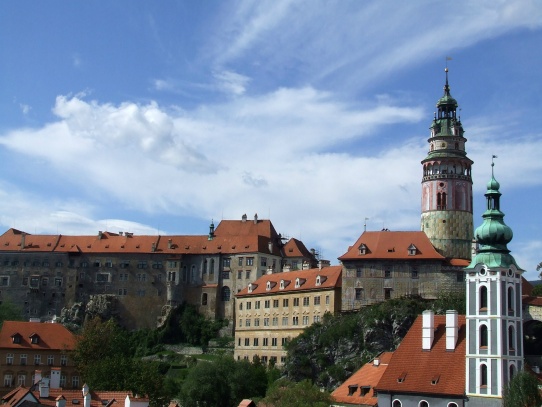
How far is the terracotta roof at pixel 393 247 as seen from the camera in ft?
273

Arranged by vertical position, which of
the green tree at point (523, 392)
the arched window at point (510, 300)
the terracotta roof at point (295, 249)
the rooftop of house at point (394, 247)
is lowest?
the green tree at point (523, 392)

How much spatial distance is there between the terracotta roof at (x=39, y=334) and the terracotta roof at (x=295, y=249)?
3836 cm

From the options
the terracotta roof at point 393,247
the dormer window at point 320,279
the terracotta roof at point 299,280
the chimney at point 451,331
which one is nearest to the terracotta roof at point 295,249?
the terracotta roof at point 299,280

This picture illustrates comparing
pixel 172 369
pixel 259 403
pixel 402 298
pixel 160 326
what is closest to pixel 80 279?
pixel 160 326

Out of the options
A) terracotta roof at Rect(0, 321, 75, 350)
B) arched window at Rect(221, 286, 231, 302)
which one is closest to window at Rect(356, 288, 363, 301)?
terracotta roof at Rect(0, 321, 75, 350)

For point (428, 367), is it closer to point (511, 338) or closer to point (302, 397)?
point (511, 338)

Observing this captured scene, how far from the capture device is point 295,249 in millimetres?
109438

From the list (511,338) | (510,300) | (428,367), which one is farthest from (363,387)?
(510,300)

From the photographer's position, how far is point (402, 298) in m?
80.4

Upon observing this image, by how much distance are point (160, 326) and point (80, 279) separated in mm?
13987

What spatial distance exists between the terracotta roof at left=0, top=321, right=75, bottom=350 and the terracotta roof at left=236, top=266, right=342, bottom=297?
23678 mm

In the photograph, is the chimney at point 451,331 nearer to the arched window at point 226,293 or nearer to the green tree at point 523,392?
the green tree at point 523,392

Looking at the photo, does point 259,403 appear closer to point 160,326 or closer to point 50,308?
point 160,326

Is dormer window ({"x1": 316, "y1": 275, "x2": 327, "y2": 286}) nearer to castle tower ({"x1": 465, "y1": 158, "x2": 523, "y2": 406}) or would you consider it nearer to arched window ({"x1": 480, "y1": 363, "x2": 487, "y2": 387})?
castle tower ({"x1": 465, "y1": 158, "x2": 523, "y2": 406})
